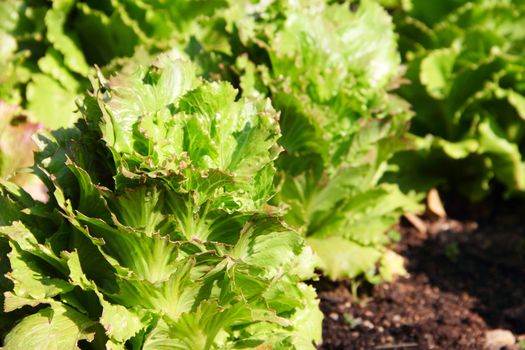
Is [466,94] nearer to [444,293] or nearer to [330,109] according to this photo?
[444,293]

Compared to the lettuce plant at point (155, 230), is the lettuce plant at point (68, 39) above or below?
above

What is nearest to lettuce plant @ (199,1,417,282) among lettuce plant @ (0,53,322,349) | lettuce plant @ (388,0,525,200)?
lettuce plant @ (0,53,322,349)

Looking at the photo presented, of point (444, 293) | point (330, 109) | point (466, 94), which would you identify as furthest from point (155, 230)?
point (466, 94)

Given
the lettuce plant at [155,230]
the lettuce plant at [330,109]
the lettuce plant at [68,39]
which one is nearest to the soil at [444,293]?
the lettuce plant at [330,109]

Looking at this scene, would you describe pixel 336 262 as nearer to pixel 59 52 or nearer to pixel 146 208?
pixel 146 208

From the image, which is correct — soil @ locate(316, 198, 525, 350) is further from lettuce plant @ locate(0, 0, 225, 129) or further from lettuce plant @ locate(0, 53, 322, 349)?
lettuce plant @ locate(0, 0, 225, 129)

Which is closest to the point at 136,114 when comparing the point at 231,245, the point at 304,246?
the point at 231,245

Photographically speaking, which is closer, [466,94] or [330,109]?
[330,109]

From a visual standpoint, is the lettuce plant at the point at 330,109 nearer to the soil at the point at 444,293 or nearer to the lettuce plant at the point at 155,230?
the soil at the point at 444,293
